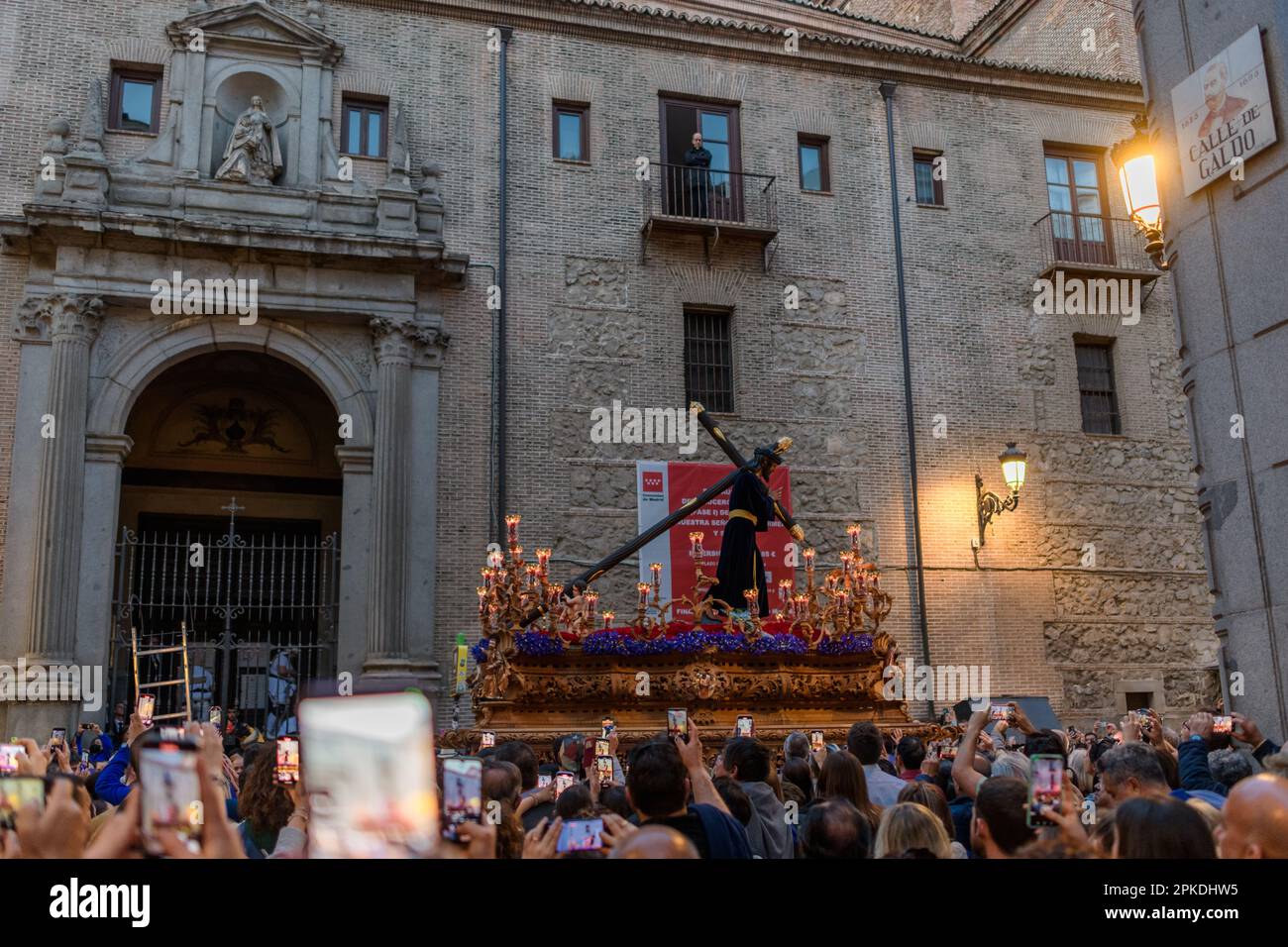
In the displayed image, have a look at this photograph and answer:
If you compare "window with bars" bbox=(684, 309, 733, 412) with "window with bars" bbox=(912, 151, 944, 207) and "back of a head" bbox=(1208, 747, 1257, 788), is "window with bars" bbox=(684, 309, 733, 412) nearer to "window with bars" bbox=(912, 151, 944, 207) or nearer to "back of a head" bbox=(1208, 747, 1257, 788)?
→ "window with bars" bbox=(912, 151, 944, 207)

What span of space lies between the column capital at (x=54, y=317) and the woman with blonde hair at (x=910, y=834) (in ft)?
55.2

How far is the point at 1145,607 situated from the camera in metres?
21.8

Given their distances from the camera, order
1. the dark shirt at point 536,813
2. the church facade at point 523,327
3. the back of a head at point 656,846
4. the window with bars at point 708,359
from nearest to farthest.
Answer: the back of a head at point 656,846 → the dark shirt at point 536,813 → the church facade at point 523,327 → the window with bars at point 708,359

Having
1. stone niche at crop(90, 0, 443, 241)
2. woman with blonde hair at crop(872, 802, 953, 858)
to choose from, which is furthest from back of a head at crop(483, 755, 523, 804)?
stone niche at crop(90, 0, 443, 241)

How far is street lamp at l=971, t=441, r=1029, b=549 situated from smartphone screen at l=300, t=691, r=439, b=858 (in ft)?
60.0

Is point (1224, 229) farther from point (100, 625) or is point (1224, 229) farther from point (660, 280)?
point (100, 625)

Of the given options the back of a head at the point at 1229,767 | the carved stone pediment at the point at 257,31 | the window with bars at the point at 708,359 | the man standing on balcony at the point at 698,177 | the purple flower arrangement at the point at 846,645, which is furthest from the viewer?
the man standing on balcony at the point at 698,177

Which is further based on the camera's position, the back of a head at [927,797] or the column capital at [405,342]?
the column capital at [405,342]

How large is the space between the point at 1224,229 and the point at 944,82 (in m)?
15.1

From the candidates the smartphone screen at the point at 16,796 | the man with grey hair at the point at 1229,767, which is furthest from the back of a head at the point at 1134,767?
the smartphone screen at the point at 16,796

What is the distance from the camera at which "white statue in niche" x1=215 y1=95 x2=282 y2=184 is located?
61.9 feet

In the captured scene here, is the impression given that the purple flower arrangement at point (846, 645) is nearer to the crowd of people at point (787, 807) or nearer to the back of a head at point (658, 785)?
the crowd of people at point (787, 807)

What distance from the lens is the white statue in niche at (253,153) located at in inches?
742
